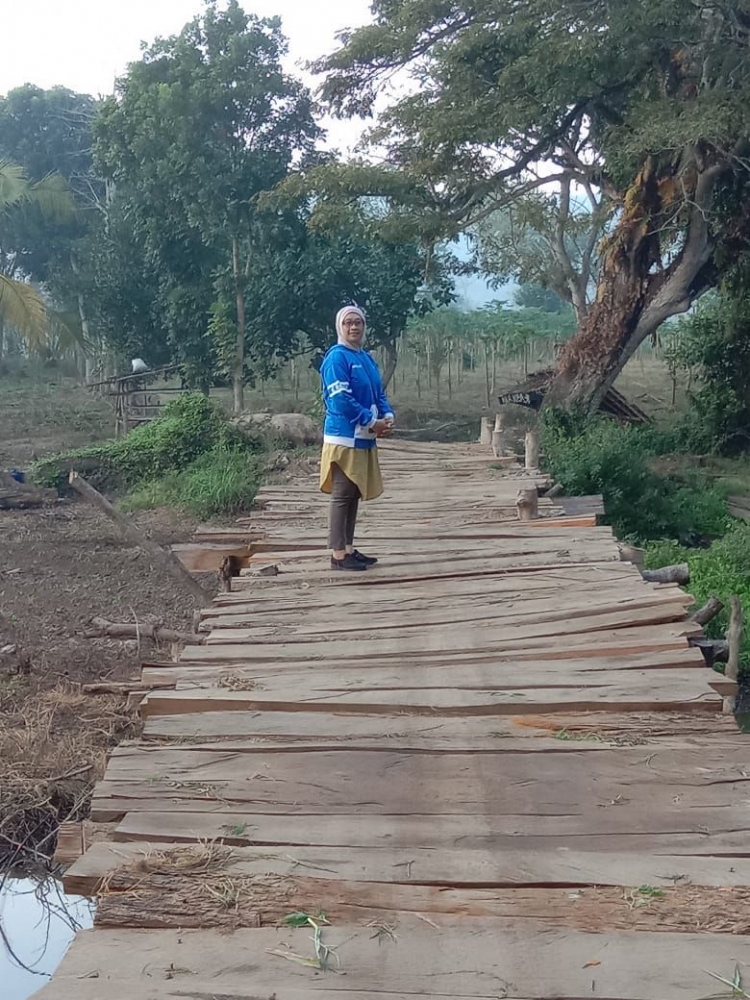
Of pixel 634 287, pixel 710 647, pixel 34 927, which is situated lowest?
pixel 34 927

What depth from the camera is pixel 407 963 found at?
1.82 m

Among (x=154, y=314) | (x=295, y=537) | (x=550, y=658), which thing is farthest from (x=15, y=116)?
(x=550, y=658)

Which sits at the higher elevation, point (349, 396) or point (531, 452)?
point (349, 396)

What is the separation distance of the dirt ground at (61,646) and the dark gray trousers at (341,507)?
1652 millimetres

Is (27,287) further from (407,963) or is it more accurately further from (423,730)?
(407,963)

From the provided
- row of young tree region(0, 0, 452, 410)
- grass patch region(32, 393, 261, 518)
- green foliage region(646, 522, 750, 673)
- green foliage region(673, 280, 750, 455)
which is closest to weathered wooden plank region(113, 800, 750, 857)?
green foliage region(646, 522, 750, 673)

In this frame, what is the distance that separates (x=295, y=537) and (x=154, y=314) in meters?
15.0

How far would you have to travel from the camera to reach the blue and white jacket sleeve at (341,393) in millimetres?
Answer: 4719

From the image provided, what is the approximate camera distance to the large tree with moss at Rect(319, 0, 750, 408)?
457 inches

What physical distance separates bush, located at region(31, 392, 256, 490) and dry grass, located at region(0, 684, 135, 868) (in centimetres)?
739

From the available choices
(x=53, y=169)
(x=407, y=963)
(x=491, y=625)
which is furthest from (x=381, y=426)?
(x=53, y=169)

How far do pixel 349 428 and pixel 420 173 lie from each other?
990 cm

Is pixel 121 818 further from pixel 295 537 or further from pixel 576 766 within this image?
pixel 295 537

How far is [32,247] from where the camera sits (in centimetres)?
2466
